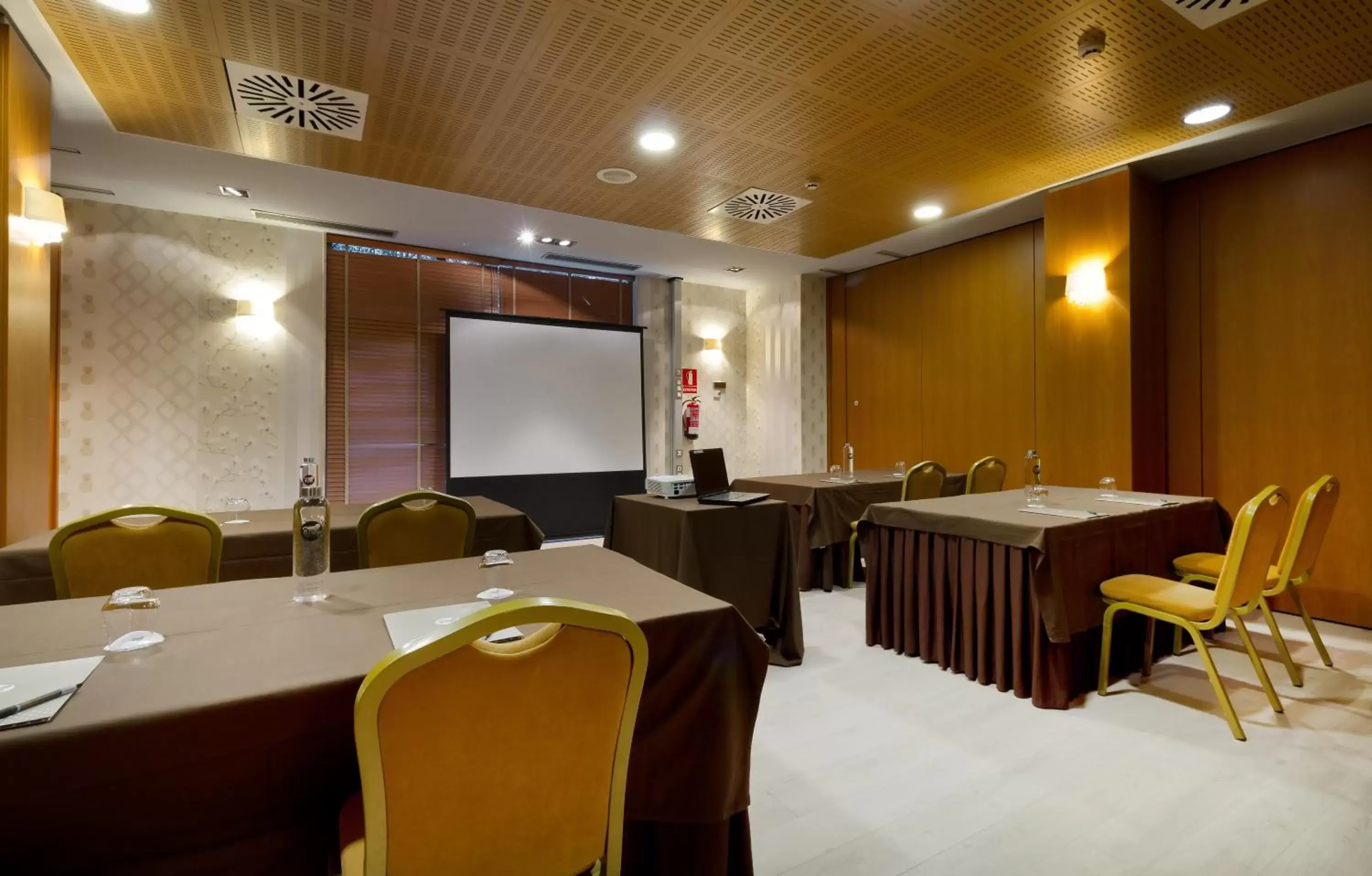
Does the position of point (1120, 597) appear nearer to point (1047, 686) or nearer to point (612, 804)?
point (1047, 686)

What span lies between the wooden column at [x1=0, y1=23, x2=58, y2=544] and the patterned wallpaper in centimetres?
160

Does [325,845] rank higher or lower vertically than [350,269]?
lower

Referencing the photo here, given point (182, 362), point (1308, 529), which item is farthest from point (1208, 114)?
point (182, 362)

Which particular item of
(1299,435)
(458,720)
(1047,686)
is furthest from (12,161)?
(1299,435)

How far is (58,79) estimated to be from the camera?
3178 mm

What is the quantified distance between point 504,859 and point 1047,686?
2.44m

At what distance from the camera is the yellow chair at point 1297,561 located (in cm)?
268

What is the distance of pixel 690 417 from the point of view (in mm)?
7742

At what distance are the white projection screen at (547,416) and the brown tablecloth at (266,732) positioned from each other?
484cm

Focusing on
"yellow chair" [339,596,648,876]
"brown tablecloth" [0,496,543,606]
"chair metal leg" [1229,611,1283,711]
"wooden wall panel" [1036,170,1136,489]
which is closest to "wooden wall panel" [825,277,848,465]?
"wooden wall panel" [1036,170,1136,489]

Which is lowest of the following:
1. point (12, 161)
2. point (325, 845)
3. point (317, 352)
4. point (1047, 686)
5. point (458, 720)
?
point (1047, 686)

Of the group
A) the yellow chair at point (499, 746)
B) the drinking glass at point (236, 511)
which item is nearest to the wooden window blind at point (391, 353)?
the drinking glass at point (236, 511)

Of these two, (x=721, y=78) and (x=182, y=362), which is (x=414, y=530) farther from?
(x=182, y=362)

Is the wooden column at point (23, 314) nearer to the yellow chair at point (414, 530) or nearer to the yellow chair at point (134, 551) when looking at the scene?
the yellow chair at point (134, 551)
